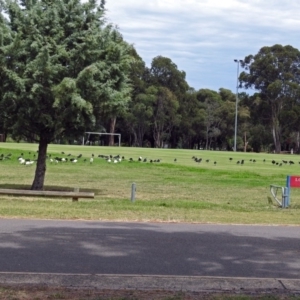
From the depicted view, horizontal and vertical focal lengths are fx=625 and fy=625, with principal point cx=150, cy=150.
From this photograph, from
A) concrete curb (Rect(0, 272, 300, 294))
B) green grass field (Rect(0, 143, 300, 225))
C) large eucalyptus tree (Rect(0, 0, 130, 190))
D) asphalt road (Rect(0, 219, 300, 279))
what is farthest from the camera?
large eucalyptus tree (Rect(0, 0, 130, 190))

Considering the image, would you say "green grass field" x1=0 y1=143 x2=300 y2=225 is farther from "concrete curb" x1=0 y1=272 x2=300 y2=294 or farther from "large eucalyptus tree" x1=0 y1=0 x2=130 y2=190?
"concrete curb" x1=0 y1=272 x2=300 y2=294

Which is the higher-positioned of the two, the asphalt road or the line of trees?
the line of trees

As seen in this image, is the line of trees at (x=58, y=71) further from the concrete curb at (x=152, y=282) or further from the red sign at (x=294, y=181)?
the concrete curb at (x=152, y=282)

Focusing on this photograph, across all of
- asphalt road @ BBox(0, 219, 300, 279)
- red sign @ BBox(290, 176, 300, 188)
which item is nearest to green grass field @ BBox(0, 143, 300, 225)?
red sign @ BBox(290, 176, 300, 188)

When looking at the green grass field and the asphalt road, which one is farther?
the green grass field

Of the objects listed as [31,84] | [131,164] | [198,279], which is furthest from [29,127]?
[131,164]

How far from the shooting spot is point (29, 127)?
21734 mm

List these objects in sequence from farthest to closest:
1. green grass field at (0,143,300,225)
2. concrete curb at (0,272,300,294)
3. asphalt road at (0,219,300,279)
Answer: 1. green grass field at (0,143,300,225)
2. asphalt road at (0,219,300,279)
3. concrete curb at (0,272,300,294)

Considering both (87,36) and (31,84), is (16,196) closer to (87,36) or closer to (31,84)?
(31,84)

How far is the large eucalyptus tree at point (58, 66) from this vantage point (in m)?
20.1

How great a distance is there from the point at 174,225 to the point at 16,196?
27.8ft

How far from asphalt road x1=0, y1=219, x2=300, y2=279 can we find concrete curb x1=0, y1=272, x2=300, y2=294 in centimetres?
49

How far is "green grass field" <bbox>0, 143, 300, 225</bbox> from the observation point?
15277mm

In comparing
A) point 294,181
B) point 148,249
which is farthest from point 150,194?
point 148,249
